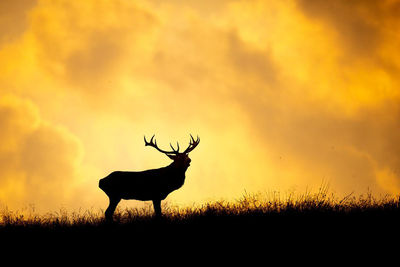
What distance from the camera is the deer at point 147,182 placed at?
10.6 m

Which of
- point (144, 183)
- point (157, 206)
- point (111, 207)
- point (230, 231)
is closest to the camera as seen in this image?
point (230, 231)

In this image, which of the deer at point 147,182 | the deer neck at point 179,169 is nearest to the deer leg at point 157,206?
the deer at point 147,182

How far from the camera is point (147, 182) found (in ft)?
35.2

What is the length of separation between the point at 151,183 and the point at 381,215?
17.9ft

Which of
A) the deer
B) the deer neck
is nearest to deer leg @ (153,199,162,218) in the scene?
the deer

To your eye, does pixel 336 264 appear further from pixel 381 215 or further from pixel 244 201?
pixel 244 201

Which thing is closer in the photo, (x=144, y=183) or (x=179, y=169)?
(x=179, y=169)

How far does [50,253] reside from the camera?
7191mm

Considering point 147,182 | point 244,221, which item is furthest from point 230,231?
point 147,182

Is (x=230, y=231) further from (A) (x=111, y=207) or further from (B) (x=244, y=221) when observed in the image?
(A) (x=111, y=207)

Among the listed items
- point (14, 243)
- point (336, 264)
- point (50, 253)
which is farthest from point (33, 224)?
point (336, 264)

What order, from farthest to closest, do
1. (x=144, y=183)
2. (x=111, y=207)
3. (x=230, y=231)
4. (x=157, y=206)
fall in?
(x=144, y=183)
(x=111, y=207)
(x=157, y=206)
(x=230, y=231)

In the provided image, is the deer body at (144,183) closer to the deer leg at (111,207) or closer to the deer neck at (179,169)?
the deer neck at (179,169)

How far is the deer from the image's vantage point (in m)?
10.6
